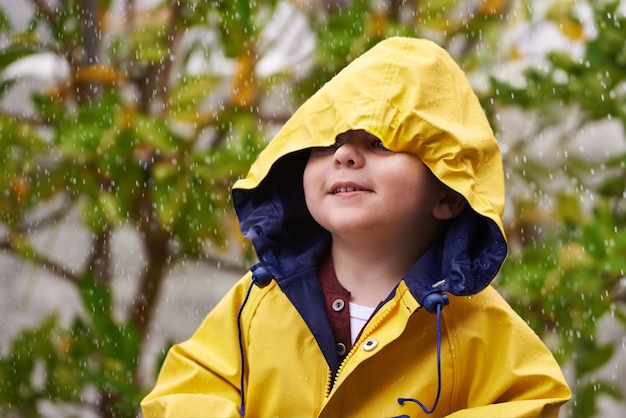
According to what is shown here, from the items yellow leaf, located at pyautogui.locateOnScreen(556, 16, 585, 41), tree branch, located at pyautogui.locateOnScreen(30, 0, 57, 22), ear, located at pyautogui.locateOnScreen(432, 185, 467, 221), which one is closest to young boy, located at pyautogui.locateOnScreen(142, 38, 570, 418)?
ear, located at pyautogui.locateOnScreen(432, 185, 467, 221)

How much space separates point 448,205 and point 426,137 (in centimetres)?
17

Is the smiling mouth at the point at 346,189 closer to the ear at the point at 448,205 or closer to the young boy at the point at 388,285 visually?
the young boy at the point at 388,285

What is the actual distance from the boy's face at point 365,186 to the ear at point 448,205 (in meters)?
0.05

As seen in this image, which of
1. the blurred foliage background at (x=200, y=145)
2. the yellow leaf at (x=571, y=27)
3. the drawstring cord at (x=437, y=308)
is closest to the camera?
the drawstring cord at (x=437, y=308)

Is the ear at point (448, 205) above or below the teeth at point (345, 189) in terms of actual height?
below

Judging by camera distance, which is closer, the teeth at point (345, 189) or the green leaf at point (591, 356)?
the teeth at point (345, 189)

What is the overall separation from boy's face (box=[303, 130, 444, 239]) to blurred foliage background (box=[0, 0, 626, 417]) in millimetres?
1192

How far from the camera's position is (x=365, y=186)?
5.15 ft

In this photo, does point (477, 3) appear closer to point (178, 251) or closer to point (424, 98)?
point (178, 251)

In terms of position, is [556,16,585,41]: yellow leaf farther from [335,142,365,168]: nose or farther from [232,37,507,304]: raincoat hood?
[335,142,365,168]: nose

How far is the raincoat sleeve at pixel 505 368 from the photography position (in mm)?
1571

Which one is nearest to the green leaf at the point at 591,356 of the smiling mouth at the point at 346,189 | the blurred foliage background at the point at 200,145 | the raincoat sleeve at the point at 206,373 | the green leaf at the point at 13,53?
the blurred foliage background at the point at 200,145

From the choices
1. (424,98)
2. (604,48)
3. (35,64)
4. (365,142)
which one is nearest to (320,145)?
(365,142)

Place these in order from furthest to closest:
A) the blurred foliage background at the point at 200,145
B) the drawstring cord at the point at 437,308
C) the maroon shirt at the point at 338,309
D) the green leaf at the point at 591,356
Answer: the green leaf at the point at 591,356, the blurred foliage background at the point at 200,145, the maroon shirt at the point at 338,309, the drawstring cord at the point at 437,308
